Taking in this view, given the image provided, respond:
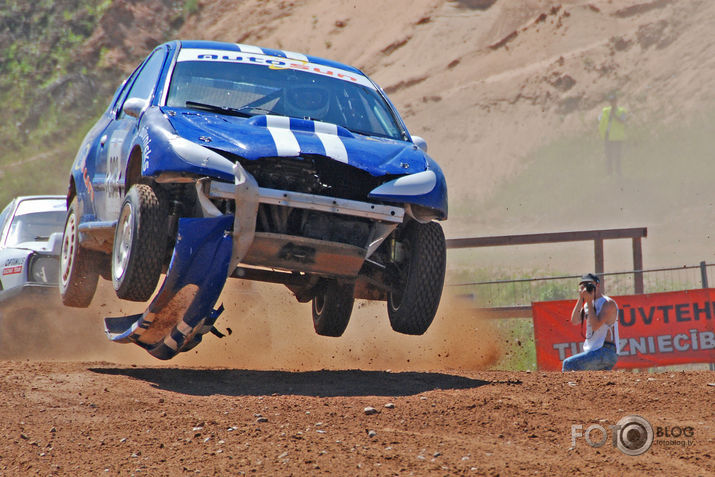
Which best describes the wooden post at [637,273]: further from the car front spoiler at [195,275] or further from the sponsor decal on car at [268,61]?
the car front spoiler at [195,275]

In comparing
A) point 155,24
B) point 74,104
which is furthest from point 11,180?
point 155,24

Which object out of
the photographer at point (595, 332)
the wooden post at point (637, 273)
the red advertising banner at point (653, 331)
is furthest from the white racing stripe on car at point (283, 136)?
the wooden post at point (637, 273)

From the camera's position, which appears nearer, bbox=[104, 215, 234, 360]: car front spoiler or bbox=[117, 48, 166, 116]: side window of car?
bbox=[104, 215, 234, 360]: car front spoiler

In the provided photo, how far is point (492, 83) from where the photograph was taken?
85.0ft

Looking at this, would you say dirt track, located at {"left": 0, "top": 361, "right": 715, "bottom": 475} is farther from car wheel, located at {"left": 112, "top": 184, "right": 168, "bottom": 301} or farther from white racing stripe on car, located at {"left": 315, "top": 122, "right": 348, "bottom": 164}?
white racing stripe on car, located at {"left": 315, "top": 122, "right": 348, "bottom": 164}

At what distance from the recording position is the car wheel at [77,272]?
733cm

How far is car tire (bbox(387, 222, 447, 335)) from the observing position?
6.14 m

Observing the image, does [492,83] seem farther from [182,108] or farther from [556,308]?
[182,108]

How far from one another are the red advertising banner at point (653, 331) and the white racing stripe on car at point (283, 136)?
479 centimetres

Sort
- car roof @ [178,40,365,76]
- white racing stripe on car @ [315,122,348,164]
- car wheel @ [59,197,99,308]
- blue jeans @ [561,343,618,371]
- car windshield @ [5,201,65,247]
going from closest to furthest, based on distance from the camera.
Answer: white racing stripe on car @ [315,122,348,164]
car roof @ [178,40,365,76]
car wheel @ [59,197,99,308]
blue jeans @ [561,343,618,371]
car windshield @ [5,201,65,247]

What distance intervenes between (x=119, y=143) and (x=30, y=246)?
3556 millimetres

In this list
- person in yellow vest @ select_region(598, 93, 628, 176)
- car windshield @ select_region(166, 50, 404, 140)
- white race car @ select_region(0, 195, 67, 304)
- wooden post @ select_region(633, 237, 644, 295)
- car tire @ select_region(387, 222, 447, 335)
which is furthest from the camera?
person in yellow vest @ select_region(598, 93, 628, 176)

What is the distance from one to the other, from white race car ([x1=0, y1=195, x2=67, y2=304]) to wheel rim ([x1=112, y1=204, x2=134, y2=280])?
9.17 feet

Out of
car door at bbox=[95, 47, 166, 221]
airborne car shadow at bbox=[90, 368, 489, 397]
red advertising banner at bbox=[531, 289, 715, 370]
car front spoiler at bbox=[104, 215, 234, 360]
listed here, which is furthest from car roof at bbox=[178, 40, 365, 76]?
red advertising banner at bbox=[531, 289, 715, 370]
